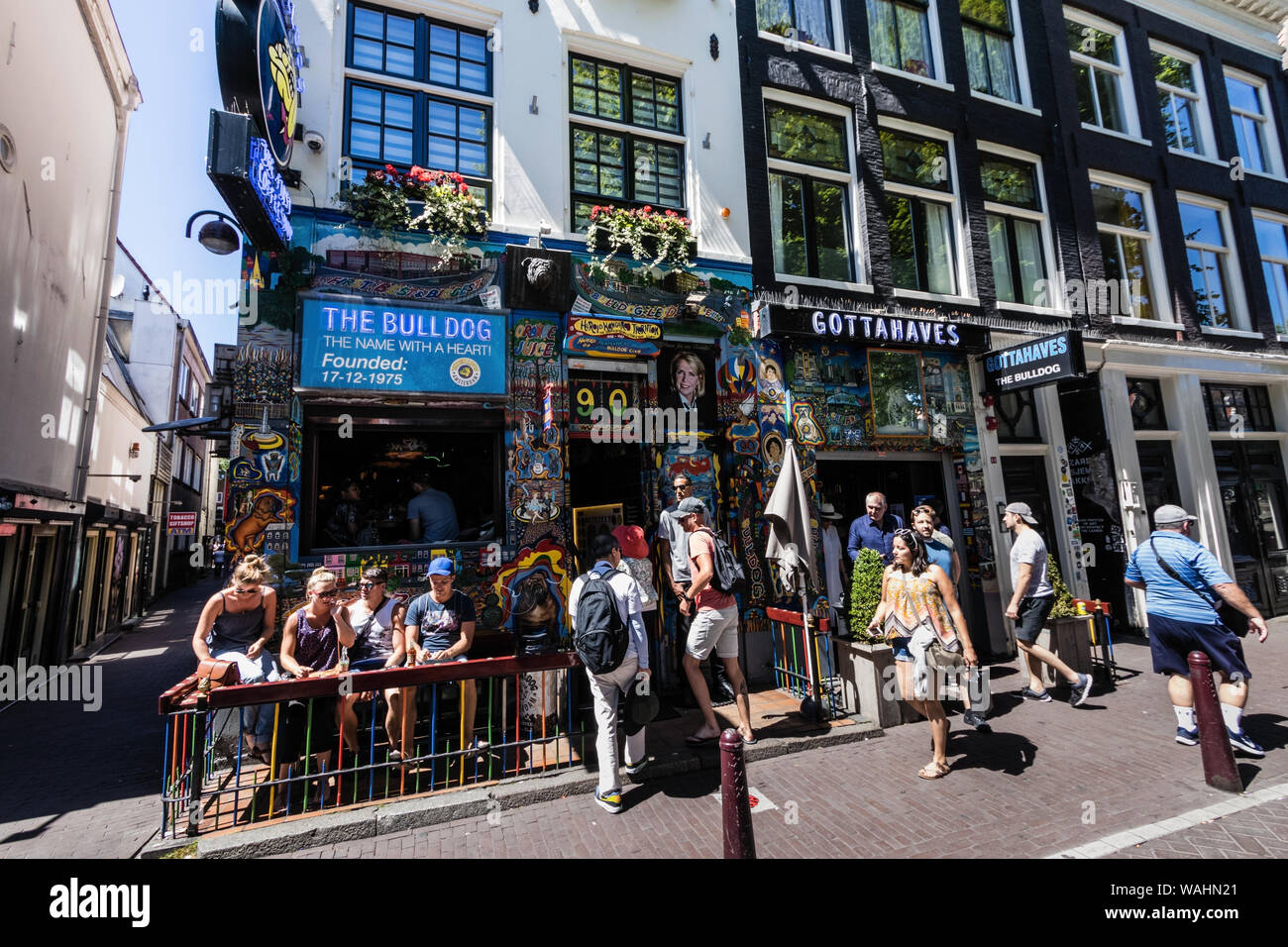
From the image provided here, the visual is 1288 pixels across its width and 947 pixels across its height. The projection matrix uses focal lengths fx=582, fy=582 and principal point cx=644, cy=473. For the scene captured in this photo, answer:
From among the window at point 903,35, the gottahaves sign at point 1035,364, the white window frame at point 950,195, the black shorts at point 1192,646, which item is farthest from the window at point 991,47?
the black shorts at point 1192,646

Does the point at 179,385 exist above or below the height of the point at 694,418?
above

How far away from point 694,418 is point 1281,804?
623cm

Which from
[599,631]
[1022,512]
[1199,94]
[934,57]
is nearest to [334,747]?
[599,631]

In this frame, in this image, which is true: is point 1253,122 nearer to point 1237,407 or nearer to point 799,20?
point 1237,407

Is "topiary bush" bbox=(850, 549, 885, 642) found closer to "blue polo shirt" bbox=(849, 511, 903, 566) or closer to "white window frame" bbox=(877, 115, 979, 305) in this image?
"blue polo shirt" bbox=(849, 511, 903, 566)

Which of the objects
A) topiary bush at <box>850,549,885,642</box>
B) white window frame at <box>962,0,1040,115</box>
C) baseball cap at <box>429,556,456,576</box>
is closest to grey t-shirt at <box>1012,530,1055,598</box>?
topiary bush at <box>850,549,885,642</box>

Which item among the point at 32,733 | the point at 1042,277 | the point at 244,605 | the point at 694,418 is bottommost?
the point at 32,733

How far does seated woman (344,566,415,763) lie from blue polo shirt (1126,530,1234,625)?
657 cm

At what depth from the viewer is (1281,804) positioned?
3.97 metres

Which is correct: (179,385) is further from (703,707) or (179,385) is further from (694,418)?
(703,707)

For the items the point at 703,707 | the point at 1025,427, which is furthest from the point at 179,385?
the point at 1025,427

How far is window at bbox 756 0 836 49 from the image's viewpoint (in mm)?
9508

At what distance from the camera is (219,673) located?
182 inches
